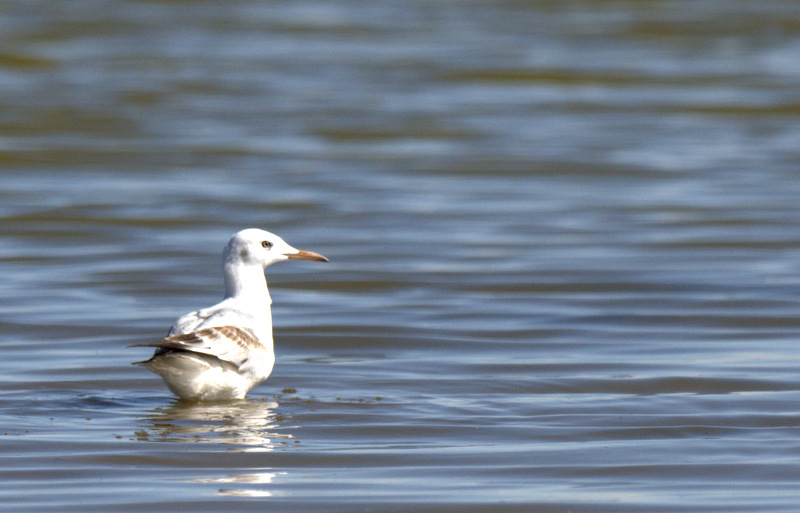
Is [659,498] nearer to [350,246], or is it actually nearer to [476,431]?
[476,431]

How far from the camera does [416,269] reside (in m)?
13.2

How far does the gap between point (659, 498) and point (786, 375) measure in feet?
10.1

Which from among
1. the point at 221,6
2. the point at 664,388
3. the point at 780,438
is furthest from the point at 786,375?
the point at 221,6

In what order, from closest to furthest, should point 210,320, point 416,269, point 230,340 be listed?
point 230,340
point 210,320
point 416,269

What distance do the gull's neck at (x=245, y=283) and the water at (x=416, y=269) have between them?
567 mm

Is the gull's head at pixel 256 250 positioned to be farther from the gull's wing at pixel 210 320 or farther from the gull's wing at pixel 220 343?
the gull's wing at pixel 220 343

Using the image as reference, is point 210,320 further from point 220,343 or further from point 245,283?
point 245,283

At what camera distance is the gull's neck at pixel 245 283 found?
8.77 metres

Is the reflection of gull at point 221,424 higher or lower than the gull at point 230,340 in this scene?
lower

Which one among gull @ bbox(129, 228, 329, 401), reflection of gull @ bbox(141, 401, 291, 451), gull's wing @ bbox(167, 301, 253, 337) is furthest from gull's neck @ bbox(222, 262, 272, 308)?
reflection of gull @ bbox(141, 401, 291, 451)

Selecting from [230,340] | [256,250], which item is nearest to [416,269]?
[256,250]

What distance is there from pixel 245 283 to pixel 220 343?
3.24 ft

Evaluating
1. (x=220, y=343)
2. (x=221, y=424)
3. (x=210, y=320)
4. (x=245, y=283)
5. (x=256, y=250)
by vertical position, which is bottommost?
(x=221, y=424)

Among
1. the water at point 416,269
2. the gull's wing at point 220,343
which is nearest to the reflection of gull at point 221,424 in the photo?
the water at point 416,269
